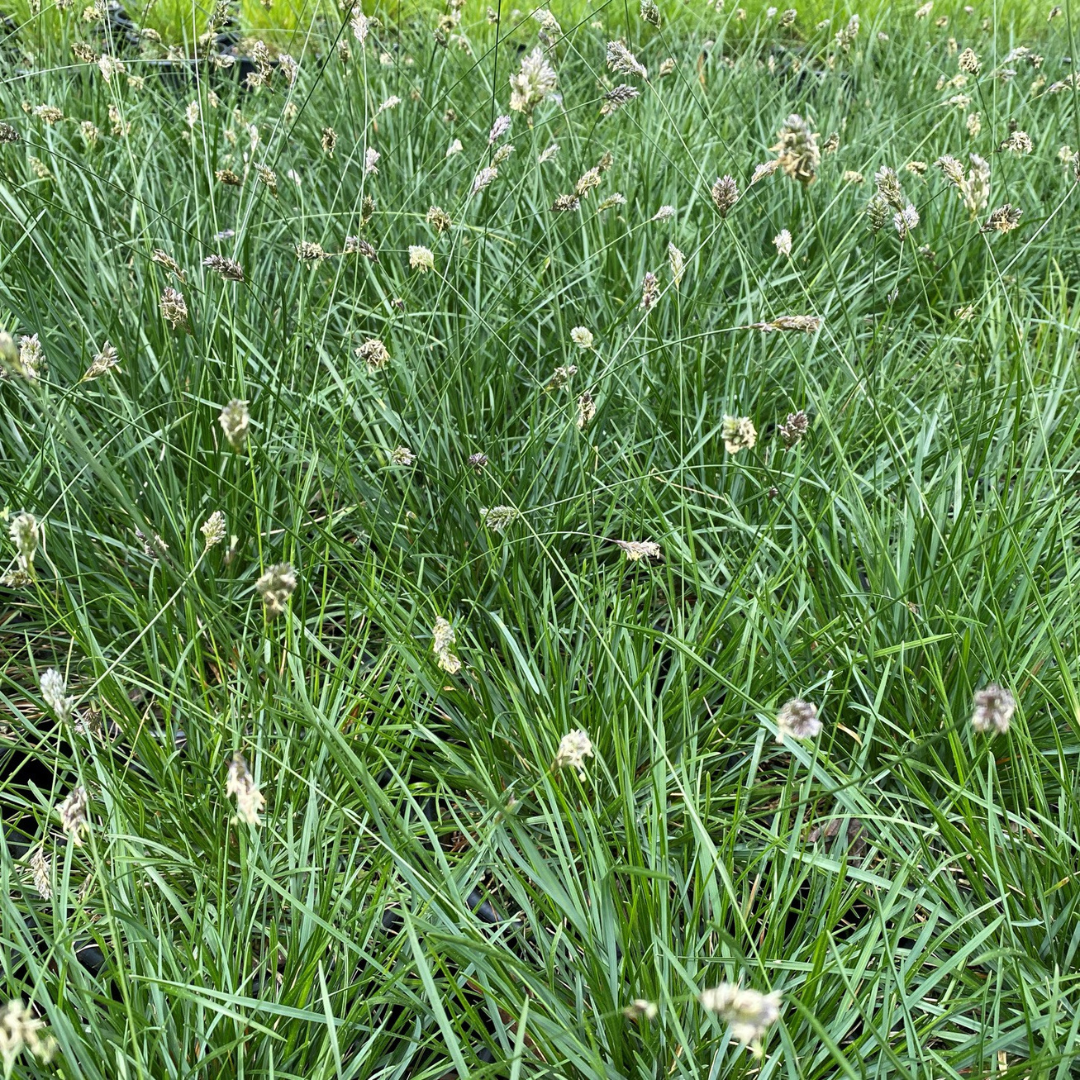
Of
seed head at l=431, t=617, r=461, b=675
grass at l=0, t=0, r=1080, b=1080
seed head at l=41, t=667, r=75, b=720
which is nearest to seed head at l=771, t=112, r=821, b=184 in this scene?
grass at l=0, t=0, r=1080, b=1080

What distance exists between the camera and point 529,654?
1764 millimetres

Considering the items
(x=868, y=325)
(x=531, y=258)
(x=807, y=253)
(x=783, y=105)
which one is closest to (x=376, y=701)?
(x=531, y=258)

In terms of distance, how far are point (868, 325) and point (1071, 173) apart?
3.36ft

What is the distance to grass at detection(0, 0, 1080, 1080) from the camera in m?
1.27

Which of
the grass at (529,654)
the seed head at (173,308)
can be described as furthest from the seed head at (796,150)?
the seed head at (173,308)

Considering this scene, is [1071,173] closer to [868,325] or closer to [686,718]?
[868,325]

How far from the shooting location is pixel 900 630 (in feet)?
5.86

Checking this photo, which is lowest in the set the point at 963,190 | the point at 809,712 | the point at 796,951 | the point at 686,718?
the point at 796,951

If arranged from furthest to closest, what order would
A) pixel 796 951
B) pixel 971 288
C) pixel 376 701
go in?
pixel 971 288 → pixel 376 701 → pixel 796 951

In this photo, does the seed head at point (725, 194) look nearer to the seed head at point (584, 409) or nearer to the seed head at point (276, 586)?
the seed head at point (584, 409)

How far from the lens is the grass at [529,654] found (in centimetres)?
127

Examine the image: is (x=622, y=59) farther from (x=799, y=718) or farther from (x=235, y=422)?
(x=799, y=718)

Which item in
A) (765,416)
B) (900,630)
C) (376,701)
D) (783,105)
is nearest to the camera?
(376,701)

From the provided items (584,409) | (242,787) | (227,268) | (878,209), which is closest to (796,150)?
(584,409)
